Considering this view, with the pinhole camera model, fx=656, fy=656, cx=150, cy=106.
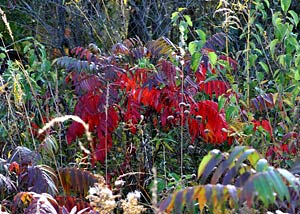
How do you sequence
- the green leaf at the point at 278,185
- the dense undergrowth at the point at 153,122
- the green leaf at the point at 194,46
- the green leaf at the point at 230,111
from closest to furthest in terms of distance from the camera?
the green leaf at the point at 278,185 < the dense undergrowth at the point at 153,122 < the green leaf at the point at 230,111 < the green leaf at the point at 194,46

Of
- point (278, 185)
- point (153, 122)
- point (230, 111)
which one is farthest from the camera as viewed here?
point (153, 122)

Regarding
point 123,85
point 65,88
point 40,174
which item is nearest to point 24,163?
point 40,174

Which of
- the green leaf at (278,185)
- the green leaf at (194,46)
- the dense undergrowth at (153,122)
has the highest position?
the green leaf at (278,185)

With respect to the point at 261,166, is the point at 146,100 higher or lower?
lower

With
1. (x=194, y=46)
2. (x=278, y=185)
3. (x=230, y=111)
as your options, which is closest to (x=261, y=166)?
(x=278, y=185)

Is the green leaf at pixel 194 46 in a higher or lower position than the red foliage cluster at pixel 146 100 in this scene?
higher

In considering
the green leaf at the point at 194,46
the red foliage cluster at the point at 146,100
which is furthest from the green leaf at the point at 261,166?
the green leaf at the point at 194,46

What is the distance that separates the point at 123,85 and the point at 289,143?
0.94m

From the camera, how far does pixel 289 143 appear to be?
2.93 metres

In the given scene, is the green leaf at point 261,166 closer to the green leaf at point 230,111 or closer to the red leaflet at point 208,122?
the green leaf at point 230,111

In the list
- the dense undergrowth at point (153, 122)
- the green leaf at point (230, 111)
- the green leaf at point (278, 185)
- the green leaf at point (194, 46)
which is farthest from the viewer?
the green leaf at point (194, 46)

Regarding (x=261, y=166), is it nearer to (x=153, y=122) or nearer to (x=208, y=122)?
(x=208, y=122)

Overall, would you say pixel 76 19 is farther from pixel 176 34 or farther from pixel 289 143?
pixel 289 143

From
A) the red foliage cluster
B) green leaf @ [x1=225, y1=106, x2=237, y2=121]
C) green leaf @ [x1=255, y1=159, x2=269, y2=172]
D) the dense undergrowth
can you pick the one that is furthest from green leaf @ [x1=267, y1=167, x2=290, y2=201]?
the red foliage cluster
